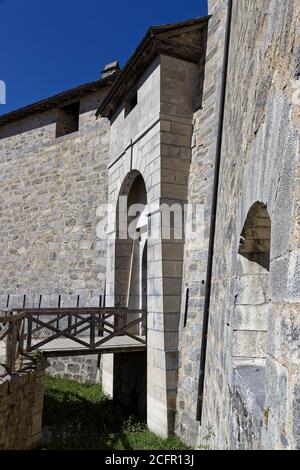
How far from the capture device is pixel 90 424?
656 cm

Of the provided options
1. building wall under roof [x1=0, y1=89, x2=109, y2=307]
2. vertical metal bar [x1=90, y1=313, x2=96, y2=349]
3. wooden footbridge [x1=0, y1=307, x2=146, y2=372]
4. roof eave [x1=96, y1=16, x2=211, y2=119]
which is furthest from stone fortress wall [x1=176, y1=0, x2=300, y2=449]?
building wall under roof [x1=0, y1=89, x2=109, y2=307]

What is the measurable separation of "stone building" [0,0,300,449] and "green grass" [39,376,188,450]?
0.30 metres

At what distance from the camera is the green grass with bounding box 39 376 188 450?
5.57 meters

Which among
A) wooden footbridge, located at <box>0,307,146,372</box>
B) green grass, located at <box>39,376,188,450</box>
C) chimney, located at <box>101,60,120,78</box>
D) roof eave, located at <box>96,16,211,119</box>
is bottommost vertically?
green grass, located at <box>39,376,188,450</box>

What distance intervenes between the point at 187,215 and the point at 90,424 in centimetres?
383

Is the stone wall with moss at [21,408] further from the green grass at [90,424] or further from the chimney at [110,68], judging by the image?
the chimney at [110,68]

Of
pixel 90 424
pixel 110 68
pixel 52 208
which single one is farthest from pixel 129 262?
pixel 110 68

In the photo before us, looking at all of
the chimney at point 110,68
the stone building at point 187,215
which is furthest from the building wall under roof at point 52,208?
the chimney at point 110,68

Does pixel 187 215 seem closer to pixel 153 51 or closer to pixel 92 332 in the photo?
pixel 92 332

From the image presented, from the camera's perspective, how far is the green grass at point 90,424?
5566 mm

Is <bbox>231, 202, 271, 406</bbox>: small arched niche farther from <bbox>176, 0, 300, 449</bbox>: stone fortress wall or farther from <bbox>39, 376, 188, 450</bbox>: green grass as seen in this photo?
<bbox>39, 376, 188, 450</bbox>: green grass

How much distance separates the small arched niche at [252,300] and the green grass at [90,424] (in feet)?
10.0
